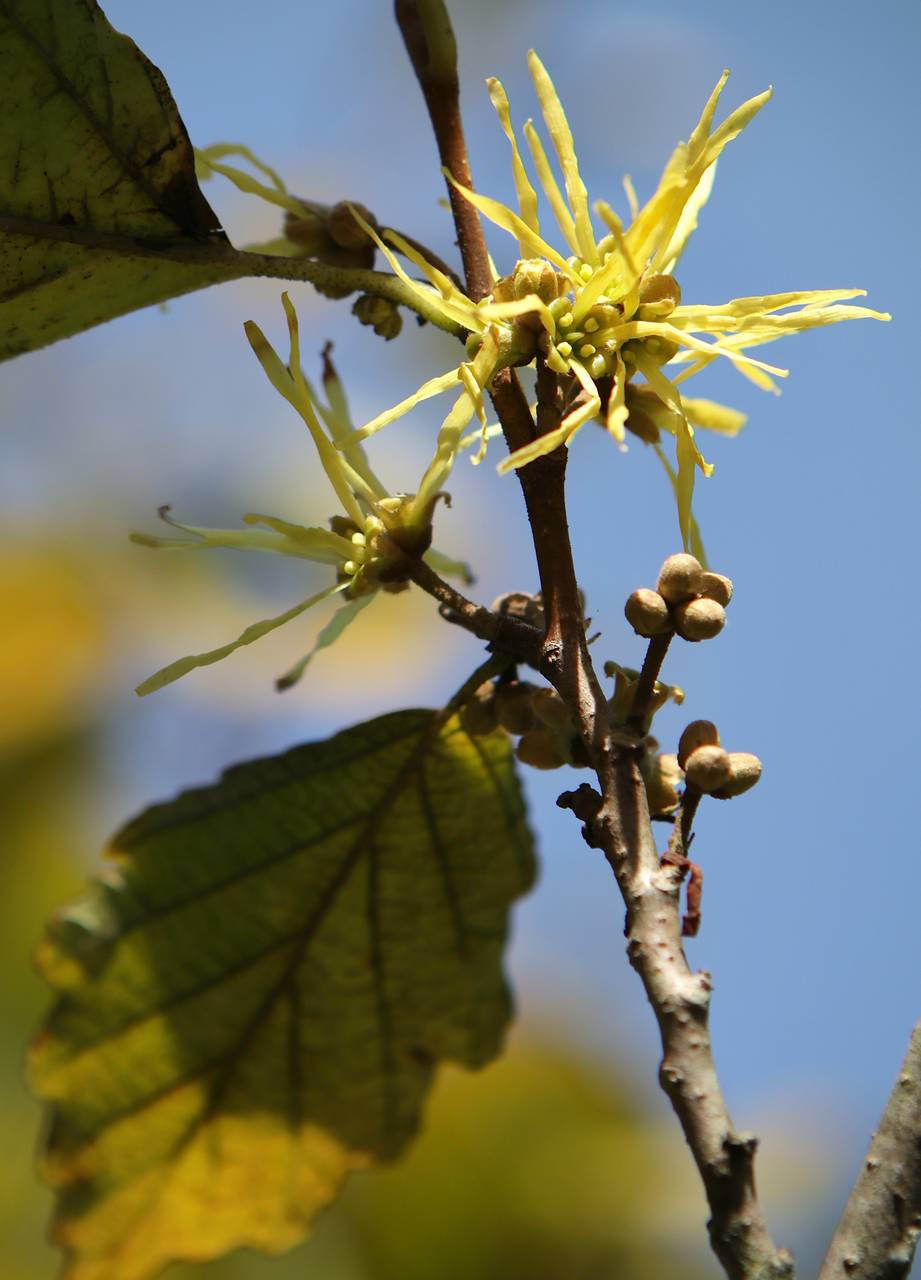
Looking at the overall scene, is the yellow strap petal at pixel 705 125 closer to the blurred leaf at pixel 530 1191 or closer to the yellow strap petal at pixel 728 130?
the yellow strap petal at pixel 728 130

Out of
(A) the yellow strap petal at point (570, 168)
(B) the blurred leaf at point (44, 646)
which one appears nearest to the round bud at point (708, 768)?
(A) the yellow strap petal at point (570, 168)

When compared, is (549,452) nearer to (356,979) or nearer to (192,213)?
(192,213)

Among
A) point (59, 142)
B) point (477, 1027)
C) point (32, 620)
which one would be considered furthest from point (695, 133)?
point (32, 620)

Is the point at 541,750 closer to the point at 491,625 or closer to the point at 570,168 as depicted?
the point at 491,625

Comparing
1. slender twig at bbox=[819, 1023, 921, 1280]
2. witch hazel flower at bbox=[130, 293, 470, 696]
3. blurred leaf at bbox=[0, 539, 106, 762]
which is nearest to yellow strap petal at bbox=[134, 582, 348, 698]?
witch hazel flower at bbox=[130, 293, 470, 696]

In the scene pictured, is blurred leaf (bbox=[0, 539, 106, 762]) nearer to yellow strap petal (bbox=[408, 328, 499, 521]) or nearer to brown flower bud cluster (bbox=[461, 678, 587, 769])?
brown flower bud cluster (bbox=[461, 678, 587, 769])

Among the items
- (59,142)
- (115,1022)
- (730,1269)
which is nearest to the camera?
(730,1269)

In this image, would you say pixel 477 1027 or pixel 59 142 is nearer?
pixel 59 142
